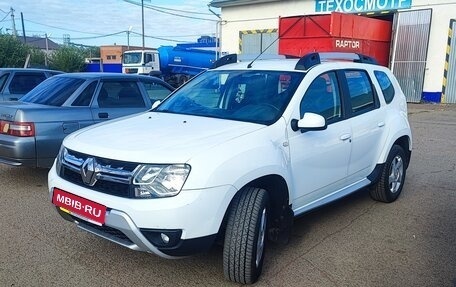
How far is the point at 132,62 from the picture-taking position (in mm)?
29500

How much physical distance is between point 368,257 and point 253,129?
1578mm

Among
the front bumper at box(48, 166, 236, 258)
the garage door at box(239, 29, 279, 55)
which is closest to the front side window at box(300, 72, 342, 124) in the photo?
the front bumper at box(48, 166, 236, 258)

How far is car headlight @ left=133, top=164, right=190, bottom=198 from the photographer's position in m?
2.77

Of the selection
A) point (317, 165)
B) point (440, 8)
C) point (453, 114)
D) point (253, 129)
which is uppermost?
point (440, 8)

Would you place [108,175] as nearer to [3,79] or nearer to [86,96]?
[86,96]

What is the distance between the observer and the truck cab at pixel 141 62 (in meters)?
28.7

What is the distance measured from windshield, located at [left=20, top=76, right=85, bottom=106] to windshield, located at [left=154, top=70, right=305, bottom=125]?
2242 mm

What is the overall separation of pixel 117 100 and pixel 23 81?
4132 mm

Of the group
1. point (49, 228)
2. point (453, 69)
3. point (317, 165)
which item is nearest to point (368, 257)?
point (317, 165)

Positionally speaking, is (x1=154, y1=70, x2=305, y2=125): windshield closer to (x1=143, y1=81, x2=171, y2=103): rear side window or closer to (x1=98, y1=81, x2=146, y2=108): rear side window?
(x1=98, y1=81, x2=146, y2=108): rear side window

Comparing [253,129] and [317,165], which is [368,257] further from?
[253,129]

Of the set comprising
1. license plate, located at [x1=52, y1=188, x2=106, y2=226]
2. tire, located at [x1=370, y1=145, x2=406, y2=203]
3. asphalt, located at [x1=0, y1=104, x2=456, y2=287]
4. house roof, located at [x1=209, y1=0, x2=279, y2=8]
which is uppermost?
house roof, located at [x1=209, y1=0, x2=279, y2=8]

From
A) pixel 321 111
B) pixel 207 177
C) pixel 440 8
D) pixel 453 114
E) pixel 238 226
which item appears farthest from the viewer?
pixel 440 8

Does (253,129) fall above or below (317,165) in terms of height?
above
